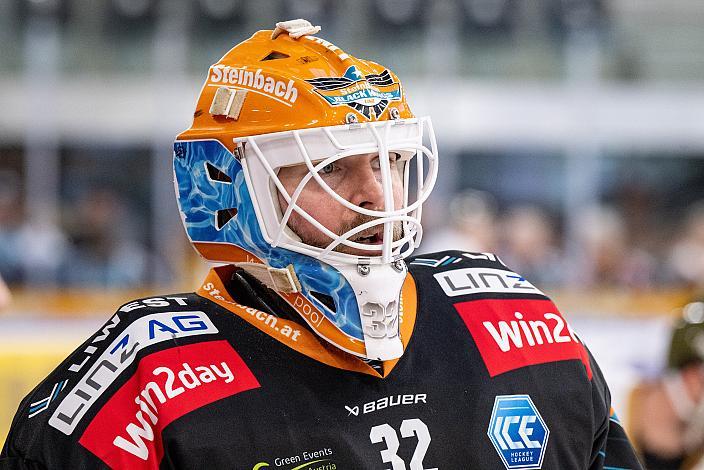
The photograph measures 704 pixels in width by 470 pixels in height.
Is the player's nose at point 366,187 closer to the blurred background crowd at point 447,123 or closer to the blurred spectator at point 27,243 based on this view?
the blurred background crowd at point 447,123

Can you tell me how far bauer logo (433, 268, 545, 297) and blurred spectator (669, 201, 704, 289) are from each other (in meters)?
4.74

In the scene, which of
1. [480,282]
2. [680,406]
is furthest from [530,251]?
[480,282]

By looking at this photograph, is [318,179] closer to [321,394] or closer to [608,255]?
[321,394]

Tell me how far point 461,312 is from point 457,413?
0.54 ft

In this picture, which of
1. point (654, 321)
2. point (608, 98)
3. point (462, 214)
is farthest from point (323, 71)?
point (608, 98)

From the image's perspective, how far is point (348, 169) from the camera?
1.48 meters

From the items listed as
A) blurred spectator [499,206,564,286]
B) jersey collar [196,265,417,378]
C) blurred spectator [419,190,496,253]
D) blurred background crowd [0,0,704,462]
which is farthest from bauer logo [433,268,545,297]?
blurred spectator [499,206,564,286]

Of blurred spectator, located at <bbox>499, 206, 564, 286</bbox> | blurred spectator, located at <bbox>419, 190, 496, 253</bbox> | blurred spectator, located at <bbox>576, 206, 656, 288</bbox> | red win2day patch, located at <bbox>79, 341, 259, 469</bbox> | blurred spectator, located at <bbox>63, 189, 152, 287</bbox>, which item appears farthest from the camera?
blurred spectator, located at <bbox>576, 206, 656, 288</bbox>

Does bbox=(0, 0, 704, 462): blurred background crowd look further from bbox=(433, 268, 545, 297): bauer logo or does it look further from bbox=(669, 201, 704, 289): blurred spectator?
bbox=(433, 268, 545, 297): bauer logo

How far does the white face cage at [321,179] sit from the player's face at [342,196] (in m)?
0.01

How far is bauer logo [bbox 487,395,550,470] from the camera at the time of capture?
1497 millimetres

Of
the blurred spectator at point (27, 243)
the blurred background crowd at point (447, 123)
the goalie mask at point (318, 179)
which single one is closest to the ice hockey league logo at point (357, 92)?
the goalie mask at point (318, 179)

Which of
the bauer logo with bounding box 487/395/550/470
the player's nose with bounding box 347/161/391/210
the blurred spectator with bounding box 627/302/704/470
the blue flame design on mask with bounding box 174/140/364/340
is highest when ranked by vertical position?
the player's nose with bounding box 347/161/391/210

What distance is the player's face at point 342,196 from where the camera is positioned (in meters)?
1.45
